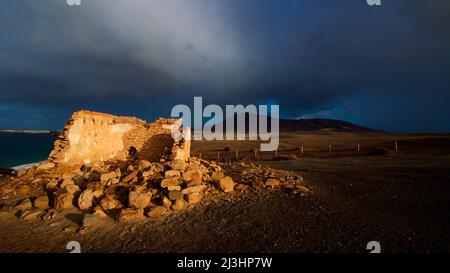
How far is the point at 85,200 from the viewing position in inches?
259

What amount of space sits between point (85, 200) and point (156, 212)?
2.34m

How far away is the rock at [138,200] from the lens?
622 centimetres

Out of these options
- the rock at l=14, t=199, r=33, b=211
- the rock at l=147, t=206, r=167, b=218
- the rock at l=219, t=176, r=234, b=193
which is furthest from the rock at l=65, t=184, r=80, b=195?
the rock at l=219, t=176, r=234, b=193

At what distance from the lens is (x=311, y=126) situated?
11956 centimetres

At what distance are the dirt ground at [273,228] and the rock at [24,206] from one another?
1.09 ft

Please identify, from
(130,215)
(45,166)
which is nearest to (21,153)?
(45,166)

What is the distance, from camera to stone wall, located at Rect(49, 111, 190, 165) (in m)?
9.72

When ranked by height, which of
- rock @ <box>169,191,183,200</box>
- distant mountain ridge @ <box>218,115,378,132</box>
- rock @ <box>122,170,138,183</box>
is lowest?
rock @ <box>169,191,183,200</box>

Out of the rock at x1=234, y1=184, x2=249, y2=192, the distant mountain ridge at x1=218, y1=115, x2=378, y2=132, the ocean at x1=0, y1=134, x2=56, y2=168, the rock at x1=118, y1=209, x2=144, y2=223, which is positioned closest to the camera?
the rock at x1=118, y1=209, x2=144, y2=223

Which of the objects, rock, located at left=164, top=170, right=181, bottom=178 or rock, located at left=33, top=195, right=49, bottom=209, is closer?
rock, located at left=33, top=195, right=49, bottom=209

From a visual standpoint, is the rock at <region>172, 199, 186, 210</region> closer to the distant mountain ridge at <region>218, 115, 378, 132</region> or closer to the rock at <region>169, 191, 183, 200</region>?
the rock at <region>169, 191, 183, 200</region>

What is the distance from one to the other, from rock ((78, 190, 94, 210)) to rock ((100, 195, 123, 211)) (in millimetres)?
568
